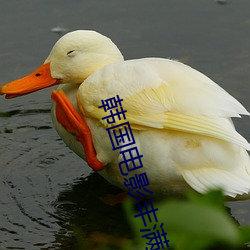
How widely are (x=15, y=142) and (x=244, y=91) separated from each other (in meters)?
1.99

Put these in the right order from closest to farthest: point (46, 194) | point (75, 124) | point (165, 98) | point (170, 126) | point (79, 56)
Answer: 1. point (170, 126)
2. point (165, 98)
3. point (75, 124)
4. point (79, 56)
5. point (46, 194)

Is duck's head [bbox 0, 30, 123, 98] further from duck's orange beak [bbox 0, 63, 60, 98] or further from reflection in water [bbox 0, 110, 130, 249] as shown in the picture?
reflection in water [bbox 0, 110, 130, 249]

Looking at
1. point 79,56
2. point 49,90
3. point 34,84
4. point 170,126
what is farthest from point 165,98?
point 49,90

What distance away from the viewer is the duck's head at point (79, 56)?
423 centimetres

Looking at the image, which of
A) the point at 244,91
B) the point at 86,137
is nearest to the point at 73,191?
the point at 86,137

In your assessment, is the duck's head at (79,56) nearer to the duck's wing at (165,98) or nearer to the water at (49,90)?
the duck's wing at (165,98)

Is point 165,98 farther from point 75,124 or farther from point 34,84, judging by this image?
point 34,84

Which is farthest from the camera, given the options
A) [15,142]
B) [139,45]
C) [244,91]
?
[139,45]

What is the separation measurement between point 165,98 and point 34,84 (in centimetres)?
123

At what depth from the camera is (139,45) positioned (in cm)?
637

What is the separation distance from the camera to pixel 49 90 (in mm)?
5891

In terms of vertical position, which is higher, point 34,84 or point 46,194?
point 34,84

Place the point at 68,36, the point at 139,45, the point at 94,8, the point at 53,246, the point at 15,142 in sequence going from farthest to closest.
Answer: the point at 94,8, the point at 139,45, the point at 15,142, the point at 68,36, the point at 53,246

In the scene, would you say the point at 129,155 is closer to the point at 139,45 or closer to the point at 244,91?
the point at 244,91
